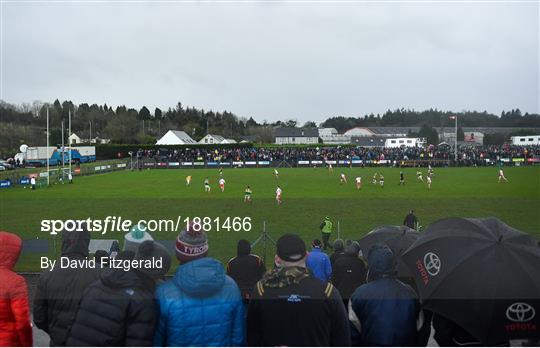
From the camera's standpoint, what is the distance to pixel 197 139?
10.6 meters

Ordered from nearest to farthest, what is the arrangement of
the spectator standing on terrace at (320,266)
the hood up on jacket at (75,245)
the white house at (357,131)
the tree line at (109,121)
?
the hood up on jacket at (75,245), the spectator standing on terrace at (320,266), the tree line at (109,121), the white house at (357,131)

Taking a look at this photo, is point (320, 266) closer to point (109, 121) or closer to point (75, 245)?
point (75, 245)

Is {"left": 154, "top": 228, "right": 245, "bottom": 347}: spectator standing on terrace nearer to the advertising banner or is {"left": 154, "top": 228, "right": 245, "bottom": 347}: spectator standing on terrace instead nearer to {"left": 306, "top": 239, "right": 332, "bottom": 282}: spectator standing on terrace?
{"left": 306, "top": 239, "right": 332, "bottom": 282}: spectator standing on terrace

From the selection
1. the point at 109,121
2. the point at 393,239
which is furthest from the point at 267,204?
the point at 393,239

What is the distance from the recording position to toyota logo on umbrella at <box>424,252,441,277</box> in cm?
361

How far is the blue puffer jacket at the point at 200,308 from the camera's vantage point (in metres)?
2.78

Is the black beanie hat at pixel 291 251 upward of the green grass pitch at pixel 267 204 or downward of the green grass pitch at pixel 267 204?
upward

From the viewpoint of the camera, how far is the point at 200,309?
281 centimetres

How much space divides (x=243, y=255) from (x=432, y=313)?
2.01 metres

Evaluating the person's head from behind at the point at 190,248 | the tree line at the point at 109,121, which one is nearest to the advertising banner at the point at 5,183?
the tree line at the point at 109,121

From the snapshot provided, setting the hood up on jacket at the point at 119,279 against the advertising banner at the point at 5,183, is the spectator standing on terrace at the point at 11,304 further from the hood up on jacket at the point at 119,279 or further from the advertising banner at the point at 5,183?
the advertising banner at the point at 5,183

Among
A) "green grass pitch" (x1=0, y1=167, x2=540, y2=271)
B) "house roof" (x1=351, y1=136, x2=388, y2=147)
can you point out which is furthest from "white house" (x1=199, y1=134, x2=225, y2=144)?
"house roof" (x1=351, y1=136, x2=388, y2=147)

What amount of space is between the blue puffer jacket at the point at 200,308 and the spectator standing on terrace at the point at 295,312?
116 millimetres

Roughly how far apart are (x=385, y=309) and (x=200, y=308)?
1.19m
